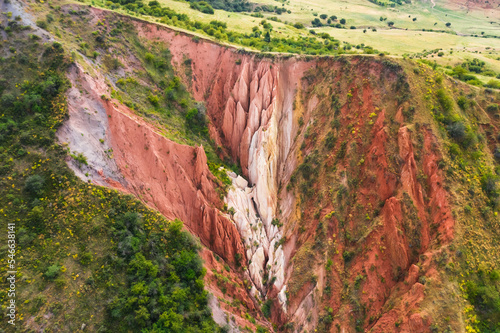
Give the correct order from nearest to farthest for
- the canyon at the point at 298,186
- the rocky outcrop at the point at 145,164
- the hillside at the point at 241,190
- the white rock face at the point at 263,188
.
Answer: the hillside at the point at 241,190, the canyon at the point at 298,186, the rocky outcrop at the point at 145,164, the white rock face at the point at 263,188

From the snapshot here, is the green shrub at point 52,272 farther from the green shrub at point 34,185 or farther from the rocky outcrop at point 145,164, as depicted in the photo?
the rocky outcrop at point 145,164

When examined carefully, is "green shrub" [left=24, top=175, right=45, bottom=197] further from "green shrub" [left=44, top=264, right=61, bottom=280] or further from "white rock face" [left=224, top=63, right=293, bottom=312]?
"white rock face" [left=224, top=63, right=293, bottom=312]

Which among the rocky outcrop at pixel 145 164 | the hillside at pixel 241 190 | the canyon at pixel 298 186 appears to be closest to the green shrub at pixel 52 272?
the hillside at pixel 241 190

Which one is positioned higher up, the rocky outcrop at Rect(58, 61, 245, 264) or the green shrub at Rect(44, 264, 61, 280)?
the rocky outcrop at Rect(58, 61, 245, 264)

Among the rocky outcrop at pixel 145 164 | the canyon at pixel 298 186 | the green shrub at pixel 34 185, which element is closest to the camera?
the green shrub at pixel 34 185

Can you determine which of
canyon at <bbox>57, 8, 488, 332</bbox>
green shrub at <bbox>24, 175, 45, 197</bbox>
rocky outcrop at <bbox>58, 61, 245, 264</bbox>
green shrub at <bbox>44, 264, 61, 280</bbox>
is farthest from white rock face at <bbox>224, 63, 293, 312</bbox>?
green shrub at <bbox>24, 175, 45, 197</bbox>

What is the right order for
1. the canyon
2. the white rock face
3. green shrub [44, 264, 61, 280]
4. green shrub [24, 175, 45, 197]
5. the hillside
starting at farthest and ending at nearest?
the white rock face → the canyon → green shrub [24, 175, 45, 197] → the hillside → green shrub [44, 264, 61, 280]

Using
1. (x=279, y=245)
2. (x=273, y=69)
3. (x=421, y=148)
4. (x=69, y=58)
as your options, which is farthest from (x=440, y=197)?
(x=69, y=58)

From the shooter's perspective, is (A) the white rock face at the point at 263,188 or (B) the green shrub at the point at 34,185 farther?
(A) the white rock face at the point at 263,188

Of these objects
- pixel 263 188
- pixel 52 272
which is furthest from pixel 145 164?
pixel 263 188

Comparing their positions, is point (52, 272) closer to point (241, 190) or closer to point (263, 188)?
point (241, 190)
